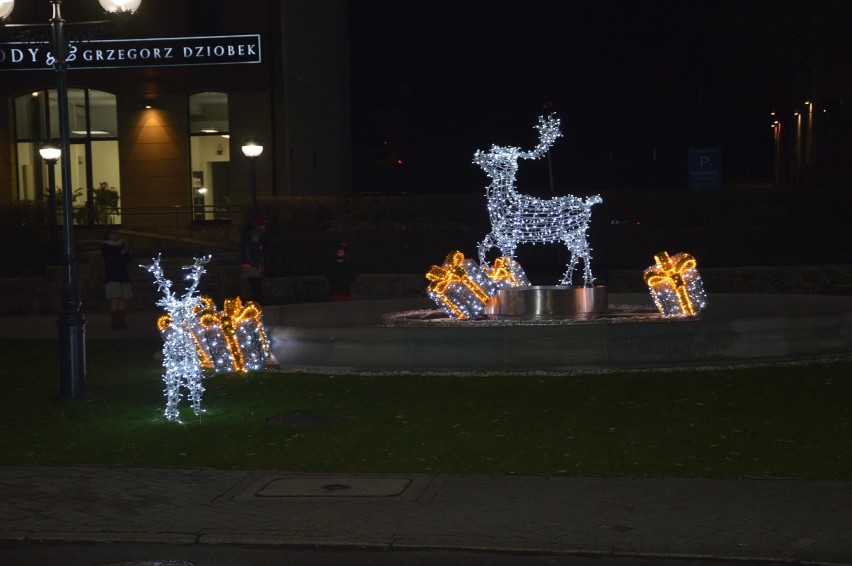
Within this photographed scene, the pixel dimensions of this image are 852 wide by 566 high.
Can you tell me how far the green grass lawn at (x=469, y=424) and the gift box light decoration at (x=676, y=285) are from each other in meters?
3.17

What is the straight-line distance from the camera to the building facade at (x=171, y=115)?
34.9 meters

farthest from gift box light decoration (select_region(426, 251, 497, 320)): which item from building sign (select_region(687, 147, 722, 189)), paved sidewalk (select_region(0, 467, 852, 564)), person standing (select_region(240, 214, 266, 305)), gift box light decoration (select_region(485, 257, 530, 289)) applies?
building sign (select_region(687, 147, 722, 189))

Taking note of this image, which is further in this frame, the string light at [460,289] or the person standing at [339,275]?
the person standing at [339,275]

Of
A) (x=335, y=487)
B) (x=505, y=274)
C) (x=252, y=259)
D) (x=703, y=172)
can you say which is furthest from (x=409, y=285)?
(x=335, y=487)

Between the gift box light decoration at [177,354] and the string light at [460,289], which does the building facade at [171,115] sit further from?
the gift box light decoration at [177,354]

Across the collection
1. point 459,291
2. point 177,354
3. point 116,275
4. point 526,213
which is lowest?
point 177,354

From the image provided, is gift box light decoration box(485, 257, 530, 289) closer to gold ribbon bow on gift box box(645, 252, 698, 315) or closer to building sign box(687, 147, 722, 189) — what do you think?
gold ribbon bow on gift box box(645, 252, 698, 315)

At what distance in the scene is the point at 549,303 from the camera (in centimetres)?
1661

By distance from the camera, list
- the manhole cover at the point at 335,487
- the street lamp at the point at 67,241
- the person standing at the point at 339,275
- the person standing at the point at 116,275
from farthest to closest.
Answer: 1. the person standing at the point at 339,275
2. the person standing at the point at 116,275
3. the street lamp at the point at 67,241
4. the manhole cover at the point at 335,487

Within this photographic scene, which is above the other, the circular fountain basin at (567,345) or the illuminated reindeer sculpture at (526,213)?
the illuminated reindeer sculpture at (526,213)

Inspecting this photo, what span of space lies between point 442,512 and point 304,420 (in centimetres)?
367

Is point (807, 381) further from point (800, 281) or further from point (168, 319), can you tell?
point (800, 281)

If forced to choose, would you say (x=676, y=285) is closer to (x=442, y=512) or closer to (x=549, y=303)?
(x=549, y=303)

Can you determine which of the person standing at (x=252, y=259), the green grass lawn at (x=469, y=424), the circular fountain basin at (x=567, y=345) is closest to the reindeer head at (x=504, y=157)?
the circular fountain basin at (x=567, y=345)
